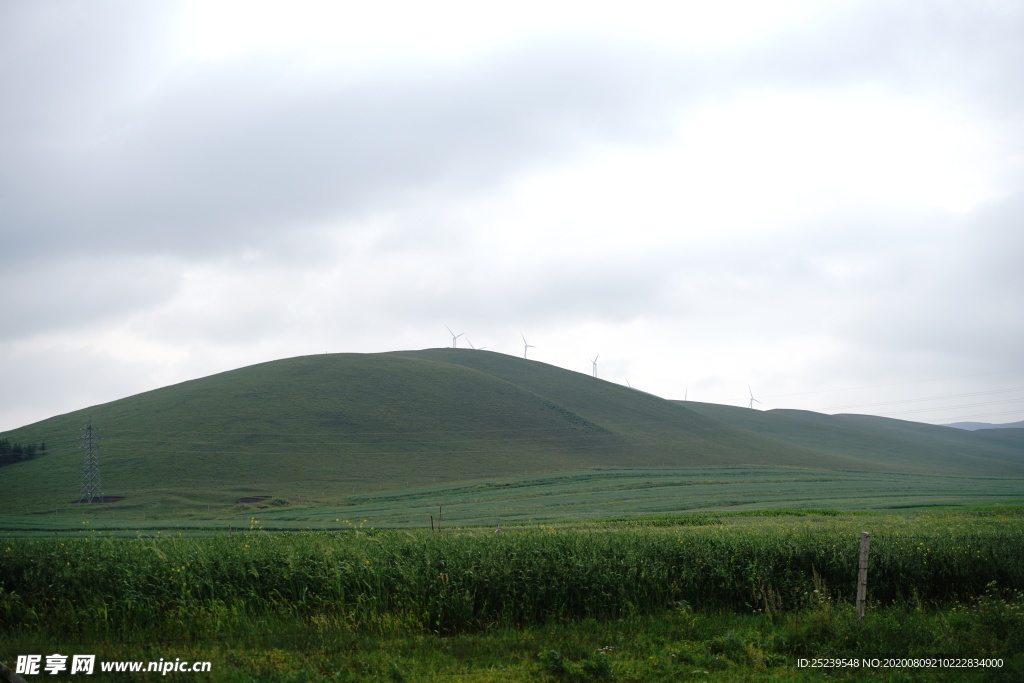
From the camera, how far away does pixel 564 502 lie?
65625 millimetres

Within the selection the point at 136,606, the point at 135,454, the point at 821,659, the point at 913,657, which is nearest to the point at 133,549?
the point at 136,606

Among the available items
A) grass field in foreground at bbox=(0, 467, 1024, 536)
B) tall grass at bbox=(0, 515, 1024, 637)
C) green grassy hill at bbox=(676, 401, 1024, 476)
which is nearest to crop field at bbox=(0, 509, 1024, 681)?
tall grass at bbox=(0, 515, 1024, 637)

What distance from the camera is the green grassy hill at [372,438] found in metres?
88.7

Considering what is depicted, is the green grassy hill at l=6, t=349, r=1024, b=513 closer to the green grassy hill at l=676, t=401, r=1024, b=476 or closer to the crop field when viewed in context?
the green grassy hill at l=676, t=401, r=1024, b=476

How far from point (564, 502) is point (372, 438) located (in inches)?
2230

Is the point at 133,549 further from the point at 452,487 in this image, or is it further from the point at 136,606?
the point at 452,487

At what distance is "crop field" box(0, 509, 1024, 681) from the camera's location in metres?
12.0

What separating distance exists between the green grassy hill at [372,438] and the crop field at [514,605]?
200ft

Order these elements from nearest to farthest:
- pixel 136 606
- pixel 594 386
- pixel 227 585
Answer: pixel 136 606
pixel 227 585
pixel 594 386

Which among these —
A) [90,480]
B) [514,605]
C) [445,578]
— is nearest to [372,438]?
[90,480]

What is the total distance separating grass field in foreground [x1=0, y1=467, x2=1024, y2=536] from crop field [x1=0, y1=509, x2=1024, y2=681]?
24583 mm

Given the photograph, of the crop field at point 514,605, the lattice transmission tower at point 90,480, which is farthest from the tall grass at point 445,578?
the lattice transmission tower at point 90,480

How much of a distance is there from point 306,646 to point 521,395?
13670 cm

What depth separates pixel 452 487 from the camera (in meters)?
83.2
